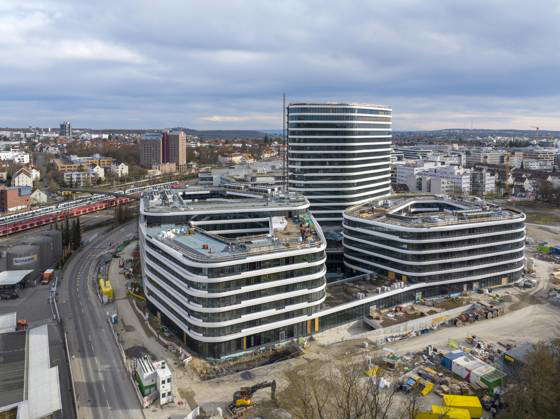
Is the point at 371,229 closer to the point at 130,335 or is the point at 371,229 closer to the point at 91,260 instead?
the point at 130,335

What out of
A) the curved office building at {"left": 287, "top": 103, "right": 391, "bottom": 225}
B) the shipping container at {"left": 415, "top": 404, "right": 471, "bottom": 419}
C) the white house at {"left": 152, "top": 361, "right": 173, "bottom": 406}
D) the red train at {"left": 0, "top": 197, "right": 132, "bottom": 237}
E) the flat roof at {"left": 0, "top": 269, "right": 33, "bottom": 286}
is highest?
the curved office building at {"left": 287, "top": 103, "right": 391, "bottom": 225}

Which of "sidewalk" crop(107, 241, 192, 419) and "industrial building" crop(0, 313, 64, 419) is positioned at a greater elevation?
"industrial building" crop(0, 313, 64, 419)

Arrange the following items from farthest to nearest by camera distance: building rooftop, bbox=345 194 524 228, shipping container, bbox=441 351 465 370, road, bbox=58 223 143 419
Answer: building rooftop, bbox=345 194 524 228 → shipping container, bbox=441 351 465 370 → road, bbox=58 223 143 419

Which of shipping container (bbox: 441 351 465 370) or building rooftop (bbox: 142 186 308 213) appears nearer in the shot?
shipping container (bbox: 441 351 465 370)

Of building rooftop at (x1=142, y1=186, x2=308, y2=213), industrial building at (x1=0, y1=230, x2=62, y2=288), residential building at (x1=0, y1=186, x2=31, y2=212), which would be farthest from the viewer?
residential building at (x1=0, y1=186, x2=31, y2=212)

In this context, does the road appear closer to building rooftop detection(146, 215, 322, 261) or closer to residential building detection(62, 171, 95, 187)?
building rooftop detection(146, 215, 322, 261)

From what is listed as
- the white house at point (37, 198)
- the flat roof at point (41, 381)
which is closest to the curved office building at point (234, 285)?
the flat roof at point (41, 381)

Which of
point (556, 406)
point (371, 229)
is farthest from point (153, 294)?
point (556, 406)

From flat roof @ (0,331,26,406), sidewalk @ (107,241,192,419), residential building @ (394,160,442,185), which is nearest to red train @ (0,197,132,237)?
sidewalk @ (107,241,192,419)
